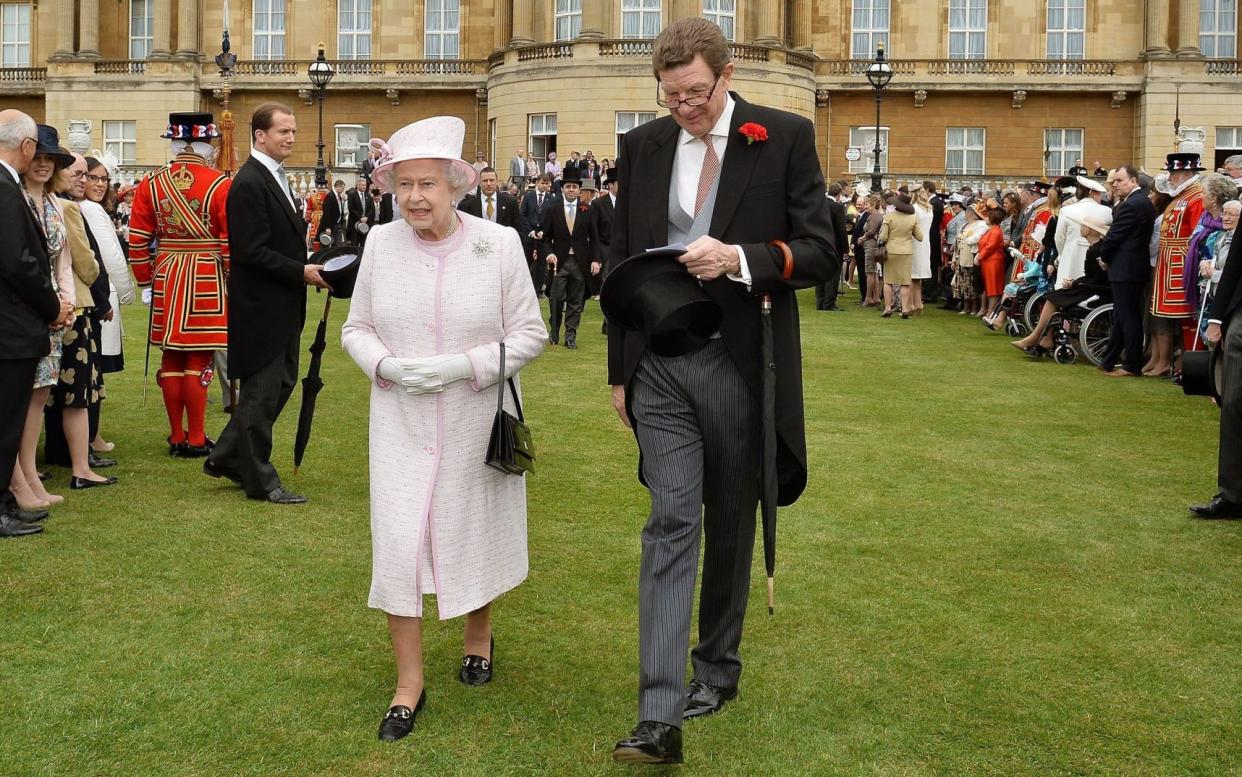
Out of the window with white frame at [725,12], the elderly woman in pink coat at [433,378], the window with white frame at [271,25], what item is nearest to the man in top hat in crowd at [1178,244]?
the elderly woman in pink coat at [433,378]

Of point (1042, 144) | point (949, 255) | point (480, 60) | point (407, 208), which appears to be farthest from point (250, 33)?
Answer: point (407, 208)

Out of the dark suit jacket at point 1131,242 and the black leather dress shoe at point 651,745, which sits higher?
the dark suit jacket at point 1131,242

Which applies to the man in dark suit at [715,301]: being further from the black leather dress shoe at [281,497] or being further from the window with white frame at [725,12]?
the window with white frame at [725,12]

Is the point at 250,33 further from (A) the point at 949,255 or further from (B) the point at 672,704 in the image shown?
(B) the point at 672,704

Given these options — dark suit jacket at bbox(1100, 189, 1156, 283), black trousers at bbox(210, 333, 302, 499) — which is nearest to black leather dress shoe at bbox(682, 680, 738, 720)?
black trousers at bbox(210, 333, 302, 499)

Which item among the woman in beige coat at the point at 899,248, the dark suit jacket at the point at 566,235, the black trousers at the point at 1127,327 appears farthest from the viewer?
the woman in beige coat at the point at 899,248

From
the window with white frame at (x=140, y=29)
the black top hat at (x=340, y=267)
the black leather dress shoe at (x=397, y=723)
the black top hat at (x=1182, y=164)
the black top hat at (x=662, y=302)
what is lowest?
the black leather dress shoe at (x=397, y=723)

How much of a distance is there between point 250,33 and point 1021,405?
137 ft

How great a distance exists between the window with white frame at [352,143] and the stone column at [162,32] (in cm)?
669

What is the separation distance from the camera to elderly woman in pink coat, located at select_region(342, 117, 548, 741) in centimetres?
477

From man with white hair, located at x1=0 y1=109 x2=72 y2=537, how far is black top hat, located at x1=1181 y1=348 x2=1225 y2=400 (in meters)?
6.21

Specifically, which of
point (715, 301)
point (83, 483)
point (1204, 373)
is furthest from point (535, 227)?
point (715, 301)

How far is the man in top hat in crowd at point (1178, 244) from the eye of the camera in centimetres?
1378

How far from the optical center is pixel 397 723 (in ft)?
15.4
